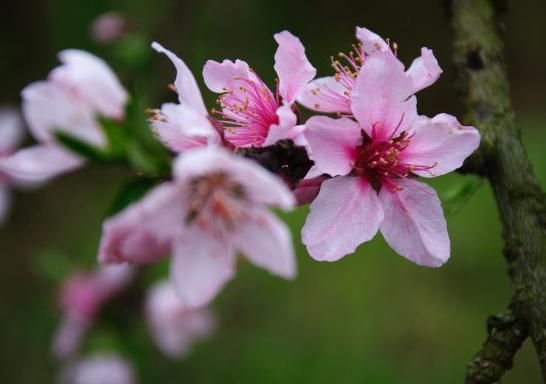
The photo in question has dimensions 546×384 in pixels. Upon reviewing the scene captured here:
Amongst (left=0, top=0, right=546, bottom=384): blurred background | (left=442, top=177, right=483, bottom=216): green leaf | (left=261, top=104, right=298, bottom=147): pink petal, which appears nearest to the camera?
(left=261, top=104, right=298, bottom=147): pink petal

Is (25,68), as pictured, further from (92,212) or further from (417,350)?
(417,350)

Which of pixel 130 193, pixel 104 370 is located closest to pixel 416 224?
pixel 130 193

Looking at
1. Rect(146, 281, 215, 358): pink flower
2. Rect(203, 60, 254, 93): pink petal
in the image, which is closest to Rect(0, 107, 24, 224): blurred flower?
Rect(146, 281, 215, 358): pink flower

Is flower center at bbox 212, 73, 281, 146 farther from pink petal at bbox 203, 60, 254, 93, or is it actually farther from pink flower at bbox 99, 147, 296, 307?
pink flower at bbox 99, 147, 296, 307

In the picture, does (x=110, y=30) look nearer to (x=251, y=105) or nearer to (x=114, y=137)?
(x=251, y=105)

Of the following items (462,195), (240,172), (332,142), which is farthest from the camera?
(462,195)

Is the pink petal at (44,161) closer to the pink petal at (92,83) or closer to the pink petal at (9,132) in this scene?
the pink petal at (92,83)
